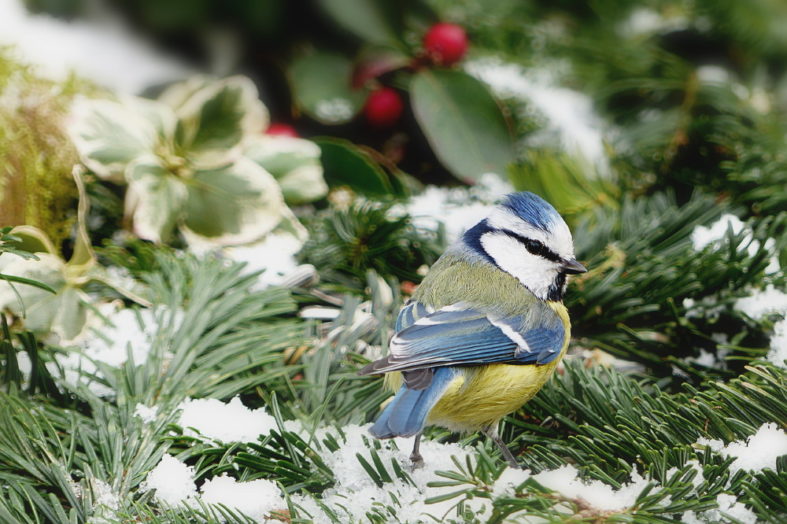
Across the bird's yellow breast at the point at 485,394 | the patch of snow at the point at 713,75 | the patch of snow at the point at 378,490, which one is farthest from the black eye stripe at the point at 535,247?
the patch of snow at the point at 713,75

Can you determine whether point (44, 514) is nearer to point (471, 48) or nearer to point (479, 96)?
point (479, 96)

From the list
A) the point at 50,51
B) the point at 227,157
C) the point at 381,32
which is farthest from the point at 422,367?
the point at 50,51

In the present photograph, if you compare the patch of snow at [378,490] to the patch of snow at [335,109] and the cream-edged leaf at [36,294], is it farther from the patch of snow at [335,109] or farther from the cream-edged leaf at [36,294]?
the patch of snow at [335,109]

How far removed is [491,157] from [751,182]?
313 mm

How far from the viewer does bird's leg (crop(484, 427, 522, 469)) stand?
0.58 meters

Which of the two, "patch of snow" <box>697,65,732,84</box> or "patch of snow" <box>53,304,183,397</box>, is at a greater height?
"patch of snow" <box>697,65,732,84</box>

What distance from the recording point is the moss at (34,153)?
0.76 meters

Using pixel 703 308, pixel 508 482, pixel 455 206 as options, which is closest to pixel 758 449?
pixel 508 482

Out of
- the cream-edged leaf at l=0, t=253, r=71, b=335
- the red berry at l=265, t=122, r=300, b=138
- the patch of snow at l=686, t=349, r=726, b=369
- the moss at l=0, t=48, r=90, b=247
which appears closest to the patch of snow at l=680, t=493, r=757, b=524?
the patch of snow at l=686, t=349, r=726, b=369

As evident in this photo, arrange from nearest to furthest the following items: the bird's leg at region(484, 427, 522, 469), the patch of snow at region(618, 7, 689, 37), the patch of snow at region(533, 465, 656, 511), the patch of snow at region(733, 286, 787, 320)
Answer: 1. the patch of snow at region(533, 465, 656, 511)
2. the bird's leg at region(484, 427, 522, 469)
3. the patch of snow at region(733, 286, 787, 320)
4. the patch of snow at region(618, 7, 689, 37)

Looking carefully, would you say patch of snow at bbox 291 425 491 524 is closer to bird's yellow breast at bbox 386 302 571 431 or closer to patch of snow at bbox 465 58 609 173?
bird's yellow breast at bbox 386 302 571 431

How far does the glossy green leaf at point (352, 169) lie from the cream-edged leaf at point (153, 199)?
206 millimetres

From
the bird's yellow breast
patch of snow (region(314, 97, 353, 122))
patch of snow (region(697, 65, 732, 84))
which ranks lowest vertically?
the bird's yellow breast

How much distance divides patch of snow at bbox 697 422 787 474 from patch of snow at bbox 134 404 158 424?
0.39 metres
